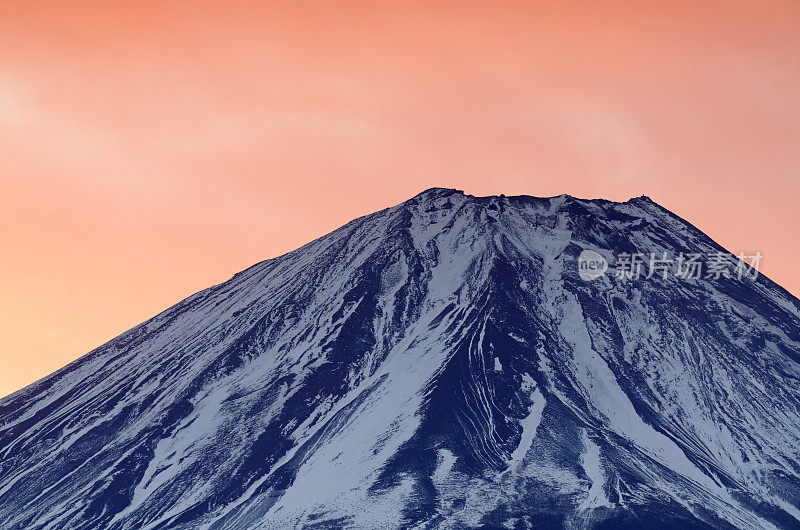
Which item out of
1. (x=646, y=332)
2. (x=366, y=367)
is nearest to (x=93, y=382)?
(x=366, y=367)

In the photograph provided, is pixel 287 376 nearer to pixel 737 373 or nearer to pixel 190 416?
pixel 190 416

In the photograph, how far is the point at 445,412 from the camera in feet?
505

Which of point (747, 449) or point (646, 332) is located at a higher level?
point (646, 332)

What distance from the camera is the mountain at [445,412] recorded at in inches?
5482

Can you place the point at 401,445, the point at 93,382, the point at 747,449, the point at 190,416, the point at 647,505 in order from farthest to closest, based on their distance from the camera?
the point at 93,382
the point at 190,416
the point at 747,449
the point at 401,445
the point at 647,505

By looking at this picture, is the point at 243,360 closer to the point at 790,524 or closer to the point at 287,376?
the point at 287,376

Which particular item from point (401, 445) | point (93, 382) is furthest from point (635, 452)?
point (93, 382)

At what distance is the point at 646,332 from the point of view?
182m

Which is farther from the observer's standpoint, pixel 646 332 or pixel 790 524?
pixel 646 332

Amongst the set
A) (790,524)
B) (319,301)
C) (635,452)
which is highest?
(319,301)

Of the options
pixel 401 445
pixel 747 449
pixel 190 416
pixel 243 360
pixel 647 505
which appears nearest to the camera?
pixel 647 505

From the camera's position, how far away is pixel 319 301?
191750 mm

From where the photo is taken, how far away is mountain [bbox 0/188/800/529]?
13925 centimetres

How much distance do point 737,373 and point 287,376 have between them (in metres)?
62.9
